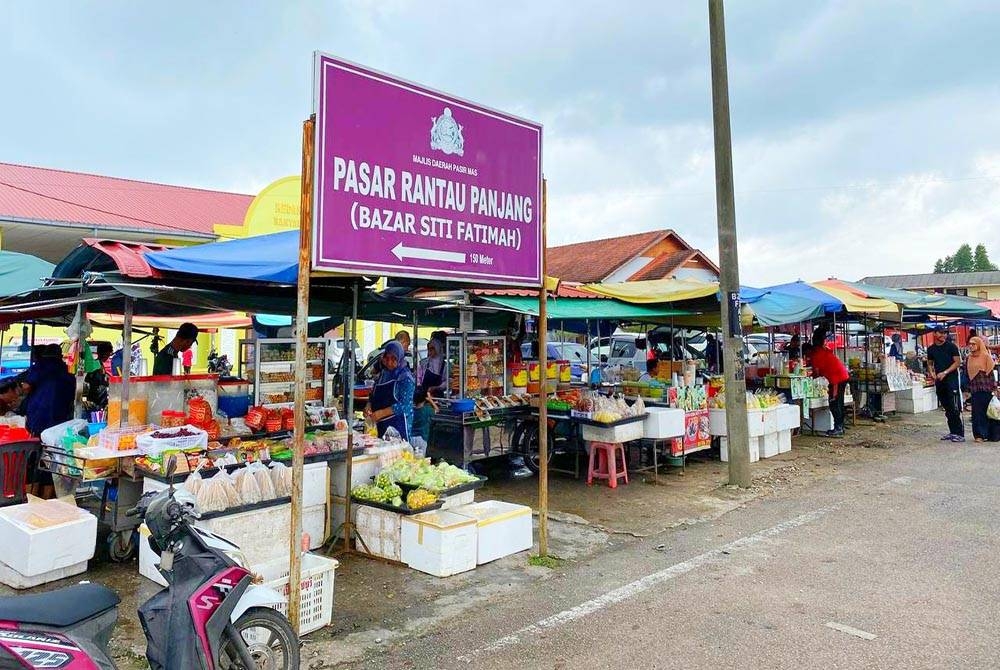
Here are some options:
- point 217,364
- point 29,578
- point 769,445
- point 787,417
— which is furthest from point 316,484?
point 217,364

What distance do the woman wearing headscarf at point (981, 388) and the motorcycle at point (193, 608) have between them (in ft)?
41.0

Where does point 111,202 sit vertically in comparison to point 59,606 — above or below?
above

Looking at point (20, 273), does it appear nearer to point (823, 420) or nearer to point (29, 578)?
point (29, 578)

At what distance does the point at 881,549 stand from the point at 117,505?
6.54 meters

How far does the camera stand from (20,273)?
8.08m

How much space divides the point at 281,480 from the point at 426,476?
120cm

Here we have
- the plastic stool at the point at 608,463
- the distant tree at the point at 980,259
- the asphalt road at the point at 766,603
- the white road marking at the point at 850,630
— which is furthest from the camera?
the distant tree at the point at 980,259

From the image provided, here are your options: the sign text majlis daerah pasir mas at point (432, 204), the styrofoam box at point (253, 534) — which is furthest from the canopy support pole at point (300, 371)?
the styrofoam box at point (253, 534)

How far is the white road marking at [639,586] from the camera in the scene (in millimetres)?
4176

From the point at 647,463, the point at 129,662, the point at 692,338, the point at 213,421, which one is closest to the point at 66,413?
the point at 213,421

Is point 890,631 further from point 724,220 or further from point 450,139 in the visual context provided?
point 724,220

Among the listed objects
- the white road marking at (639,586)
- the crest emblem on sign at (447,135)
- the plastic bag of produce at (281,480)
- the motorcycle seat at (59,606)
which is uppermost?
the crest emblem on sign at (447,135)

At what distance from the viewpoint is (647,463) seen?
9836mm

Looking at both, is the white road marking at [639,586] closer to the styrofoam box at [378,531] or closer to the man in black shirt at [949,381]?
the styrofoam box at [378,531]
